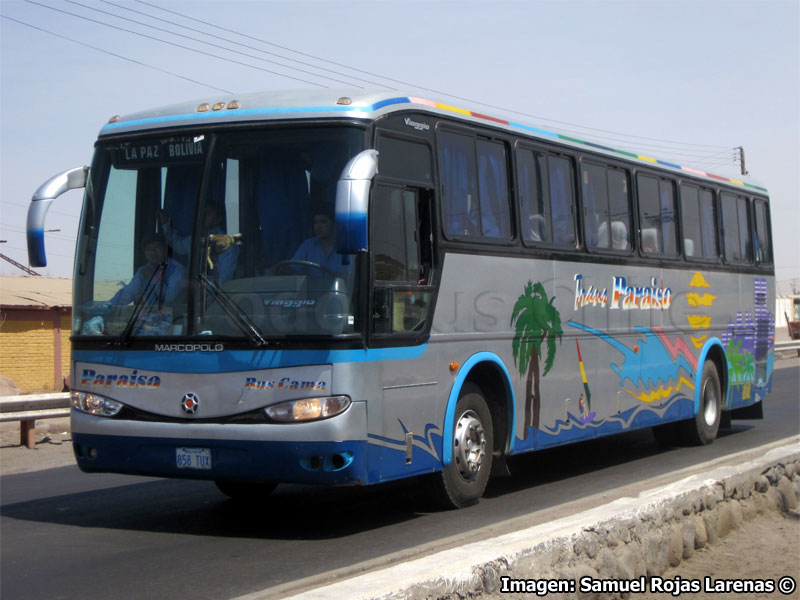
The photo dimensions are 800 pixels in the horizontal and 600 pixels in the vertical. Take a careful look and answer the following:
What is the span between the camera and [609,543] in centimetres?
653

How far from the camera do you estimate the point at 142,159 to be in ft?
27.9

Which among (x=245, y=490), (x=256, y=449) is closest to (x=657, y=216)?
(x=245, y=490)

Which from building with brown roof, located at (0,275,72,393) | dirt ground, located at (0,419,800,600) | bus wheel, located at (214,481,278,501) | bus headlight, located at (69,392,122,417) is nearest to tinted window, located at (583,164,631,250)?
dirt ground, located at (0,419,800,600)

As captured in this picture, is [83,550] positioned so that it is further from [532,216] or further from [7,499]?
[532,216]

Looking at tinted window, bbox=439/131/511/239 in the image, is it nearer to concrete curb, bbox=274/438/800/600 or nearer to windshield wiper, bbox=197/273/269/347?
windshield wiper, bbox=197/273/269/347

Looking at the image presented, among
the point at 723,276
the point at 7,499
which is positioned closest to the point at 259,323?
the point at 7,499

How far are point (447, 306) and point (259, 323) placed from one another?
1859mm

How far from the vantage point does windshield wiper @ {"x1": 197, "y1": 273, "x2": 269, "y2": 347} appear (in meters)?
7.68

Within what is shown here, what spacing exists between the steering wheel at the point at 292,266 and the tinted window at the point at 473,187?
1633mm

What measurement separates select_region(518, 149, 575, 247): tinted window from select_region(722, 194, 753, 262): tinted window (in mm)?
4745

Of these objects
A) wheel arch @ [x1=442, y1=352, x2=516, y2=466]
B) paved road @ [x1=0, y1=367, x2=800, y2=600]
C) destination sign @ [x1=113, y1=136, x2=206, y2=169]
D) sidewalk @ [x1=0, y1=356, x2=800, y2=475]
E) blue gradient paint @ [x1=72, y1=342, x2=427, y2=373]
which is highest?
destination sign @ [x1=113, y1=136, x2=206, y2=169]

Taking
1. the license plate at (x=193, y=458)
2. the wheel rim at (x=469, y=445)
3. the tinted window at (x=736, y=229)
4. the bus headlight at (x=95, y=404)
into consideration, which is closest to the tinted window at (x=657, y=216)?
the tinted window at (x=736, y=229)

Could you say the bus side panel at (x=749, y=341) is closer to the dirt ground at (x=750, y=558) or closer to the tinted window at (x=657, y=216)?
the tinted window at (x=657, y=216)

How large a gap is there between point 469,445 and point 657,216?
17.1ft
